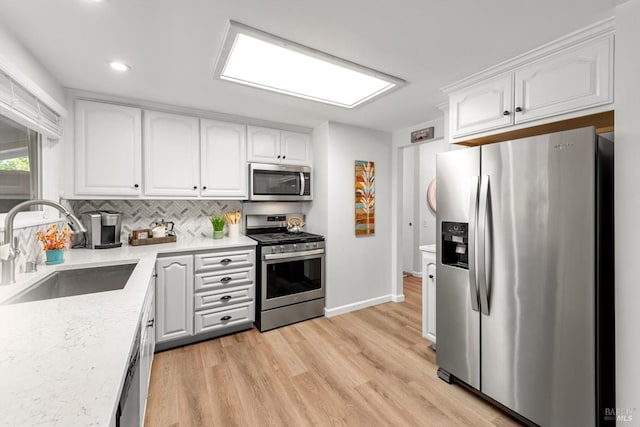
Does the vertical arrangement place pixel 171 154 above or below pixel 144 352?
above

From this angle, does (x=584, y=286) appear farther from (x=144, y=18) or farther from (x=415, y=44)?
(x=144, y=18)

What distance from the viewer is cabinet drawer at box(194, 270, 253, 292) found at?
2.56 m

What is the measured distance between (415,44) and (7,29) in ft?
7.38

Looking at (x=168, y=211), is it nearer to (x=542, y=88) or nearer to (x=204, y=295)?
(x=204, y=295)

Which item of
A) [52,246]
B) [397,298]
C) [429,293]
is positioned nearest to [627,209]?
[429,293]

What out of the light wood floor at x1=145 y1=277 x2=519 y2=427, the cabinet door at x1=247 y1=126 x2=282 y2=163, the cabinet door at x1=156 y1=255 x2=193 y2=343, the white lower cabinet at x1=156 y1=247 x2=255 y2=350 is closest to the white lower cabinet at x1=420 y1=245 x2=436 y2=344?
the light wood floor at x1=145 y1=277 x2=519 y2=427

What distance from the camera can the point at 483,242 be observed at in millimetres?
1702

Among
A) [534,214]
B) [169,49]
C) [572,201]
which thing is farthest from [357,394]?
[169,49]

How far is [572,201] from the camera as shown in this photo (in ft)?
4.61

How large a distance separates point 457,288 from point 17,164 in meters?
3.02

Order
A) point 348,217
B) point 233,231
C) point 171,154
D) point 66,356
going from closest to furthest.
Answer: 1. point 66,356
2. point 171,154
3. point 233,231
4. point 348,217

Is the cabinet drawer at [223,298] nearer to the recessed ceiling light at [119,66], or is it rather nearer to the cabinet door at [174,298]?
the cabinet door at [174,298]

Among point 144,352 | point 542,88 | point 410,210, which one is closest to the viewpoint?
point 144,352

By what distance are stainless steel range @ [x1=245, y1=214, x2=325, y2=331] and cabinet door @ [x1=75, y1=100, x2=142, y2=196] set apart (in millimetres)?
1261
